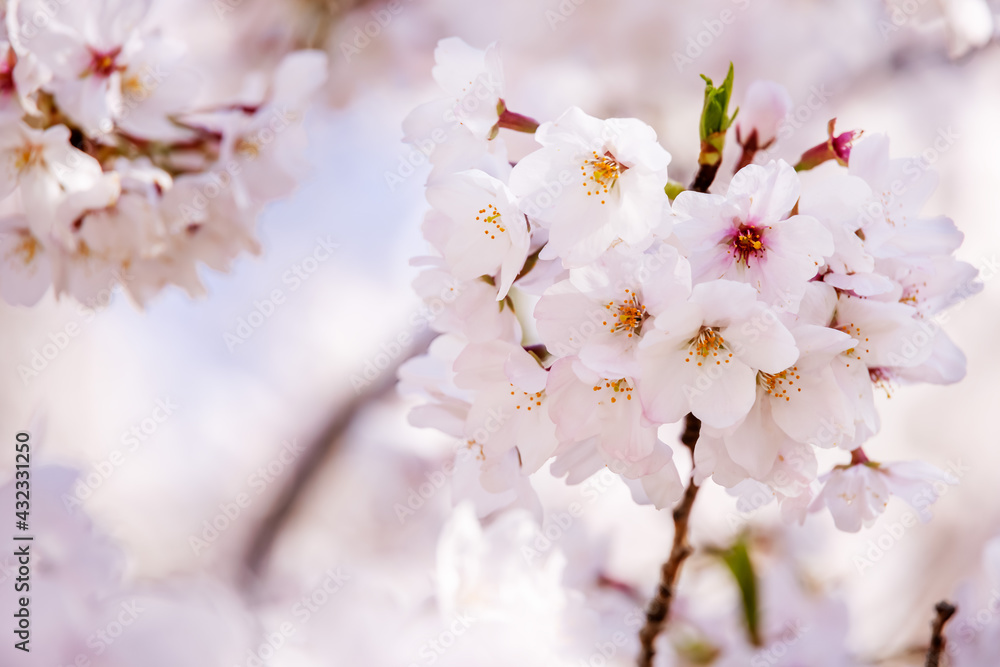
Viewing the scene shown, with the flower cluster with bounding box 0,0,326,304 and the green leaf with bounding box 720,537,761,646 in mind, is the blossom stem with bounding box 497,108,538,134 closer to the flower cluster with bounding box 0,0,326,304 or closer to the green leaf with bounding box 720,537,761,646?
the flower cluster with bounding box 0,0,326,304

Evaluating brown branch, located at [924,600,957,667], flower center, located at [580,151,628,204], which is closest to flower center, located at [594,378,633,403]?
flower center, located at [580,151,628,204]

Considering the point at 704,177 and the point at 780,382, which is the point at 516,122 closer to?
the point at 704,177

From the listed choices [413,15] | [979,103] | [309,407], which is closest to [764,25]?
[979,103]

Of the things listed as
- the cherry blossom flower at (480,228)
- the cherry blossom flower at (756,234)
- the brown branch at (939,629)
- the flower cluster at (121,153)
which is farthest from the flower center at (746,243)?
the flower cluster at (121,153)

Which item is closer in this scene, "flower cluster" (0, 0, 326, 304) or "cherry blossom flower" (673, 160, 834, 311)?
"cherry blossom flower" (673, 160, 834, 311)

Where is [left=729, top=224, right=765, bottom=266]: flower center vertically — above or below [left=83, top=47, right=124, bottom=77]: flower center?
below
